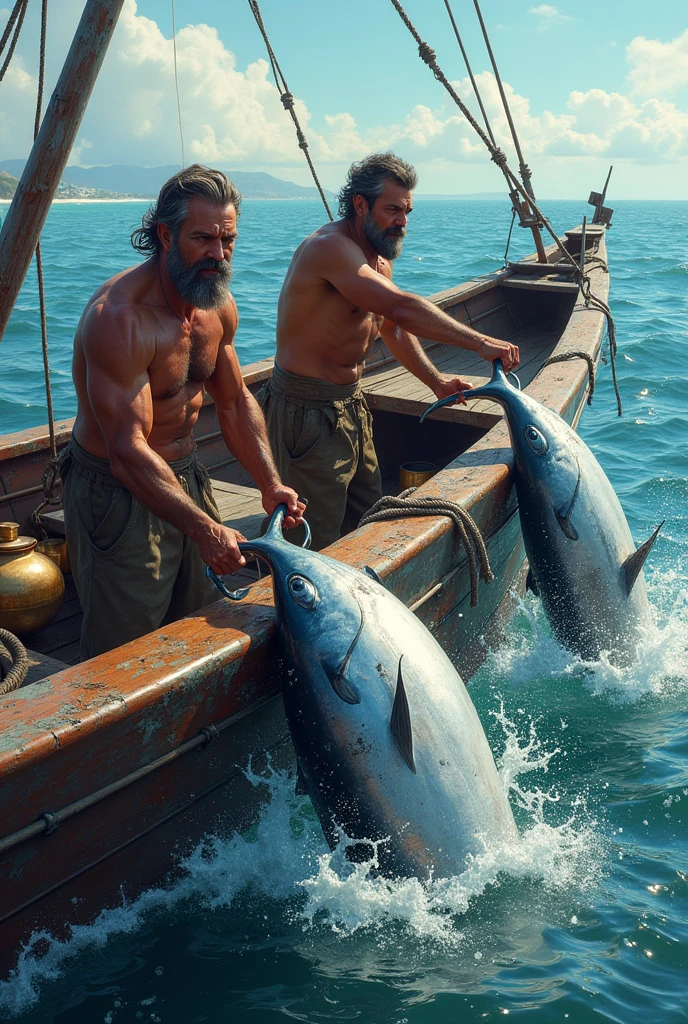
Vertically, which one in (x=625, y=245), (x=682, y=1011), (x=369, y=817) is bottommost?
(x=682, y=1011)

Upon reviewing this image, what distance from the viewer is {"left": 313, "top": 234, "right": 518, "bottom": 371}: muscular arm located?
14.3ft

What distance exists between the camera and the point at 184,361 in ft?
12.1

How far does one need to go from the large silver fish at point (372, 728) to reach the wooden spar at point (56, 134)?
1271mm

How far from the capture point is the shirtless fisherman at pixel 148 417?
11.0 feet

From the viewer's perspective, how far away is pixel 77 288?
24.0 metres

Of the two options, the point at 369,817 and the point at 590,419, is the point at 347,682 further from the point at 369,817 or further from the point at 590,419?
the point at 590,419

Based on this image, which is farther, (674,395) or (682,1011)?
(674,395)

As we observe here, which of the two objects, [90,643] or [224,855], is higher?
[90,643]

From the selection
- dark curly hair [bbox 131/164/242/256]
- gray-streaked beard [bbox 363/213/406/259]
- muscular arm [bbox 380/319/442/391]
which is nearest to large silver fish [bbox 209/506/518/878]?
dark curly hair [bbox 131/164/242/256]

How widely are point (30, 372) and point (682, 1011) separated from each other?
14058 millimetres

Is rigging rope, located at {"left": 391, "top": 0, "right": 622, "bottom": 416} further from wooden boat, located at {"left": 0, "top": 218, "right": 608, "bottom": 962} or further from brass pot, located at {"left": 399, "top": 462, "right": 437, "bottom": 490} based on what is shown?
wooden boat, located at {"left": 0, "top": 218, "right": 608, "bottom": 962}

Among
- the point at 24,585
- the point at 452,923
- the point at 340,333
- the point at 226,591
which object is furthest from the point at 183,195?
the point at 452,923

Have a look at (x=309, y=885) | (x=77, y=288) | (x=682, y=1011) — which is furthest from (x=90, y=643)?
(x=77, y=288)

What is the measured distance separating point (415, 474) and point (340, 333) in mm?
1503
